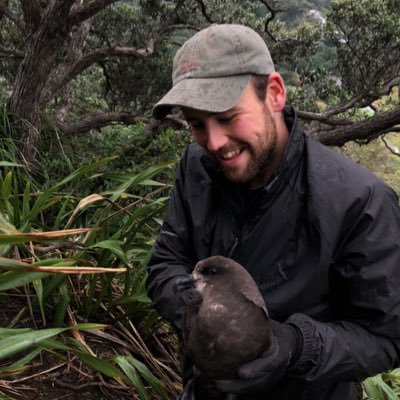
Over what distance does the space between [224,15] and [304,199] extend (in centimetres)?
778

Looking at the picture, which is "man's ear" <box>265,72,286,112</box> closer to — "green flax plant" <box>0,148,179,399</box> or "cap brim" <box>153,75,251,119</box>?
"cap brim" <box>153,75,251,119</box>

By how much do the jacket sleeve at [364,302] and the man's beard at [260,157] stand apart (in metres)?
0.34

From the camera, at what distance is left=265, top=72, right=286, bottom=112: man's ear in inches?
70.2

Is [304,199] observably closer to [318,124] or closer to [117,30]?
[318,124]

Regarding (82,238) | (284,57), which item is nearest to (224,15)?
(284,57)

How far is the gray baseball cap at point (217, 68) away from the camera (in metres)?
1.66

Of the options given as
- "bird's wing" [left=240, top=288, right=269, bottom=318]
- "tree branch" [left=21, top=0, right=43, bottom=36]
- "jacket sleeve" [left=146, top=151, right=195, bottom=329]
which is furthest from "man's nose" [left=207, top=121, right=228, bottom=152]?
"tree branch" [left=21, top=0, right=43, bottom=36]

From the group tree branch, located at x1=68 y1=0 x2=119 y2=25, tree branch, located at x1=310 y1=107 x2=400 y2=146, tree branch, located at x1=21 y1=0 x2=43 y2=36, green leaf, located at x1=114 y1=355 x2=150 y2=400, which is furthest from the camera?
tree branch, located at x1=310 y1=107 x2=400 y2=146

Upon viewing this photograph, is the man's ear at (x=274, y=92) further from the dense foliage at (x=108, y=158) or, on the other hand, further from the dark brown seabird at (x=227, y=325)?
the dense foliage at (x=108, y=158)

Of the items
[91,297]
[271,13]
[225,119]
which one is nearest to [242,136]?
[225,119]

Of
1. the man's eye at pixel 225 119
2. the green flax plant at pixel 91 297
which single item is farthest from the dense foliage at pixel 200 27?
the man's eye at pixel 225 119

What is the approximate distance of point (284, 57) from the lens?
344 inches

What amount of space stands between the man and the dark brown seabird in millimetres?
47

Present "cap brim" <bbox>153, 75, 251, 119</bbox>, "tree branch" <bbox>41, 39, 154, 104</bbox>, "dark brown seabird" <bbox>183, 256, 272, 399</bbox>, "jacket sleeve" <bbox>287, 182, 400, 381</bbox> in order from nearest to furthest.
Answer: "dark brown seabird" <bbox>183, 256, 272, 399</bbox>, "jacket sleeve" <bbox>287, 182, 400, 381</bbox>, "cap brim" <bbox>153, 75, 251, 119</bbox>, "tree branch" <bbox>41, 39, 154, 104</bbox>
